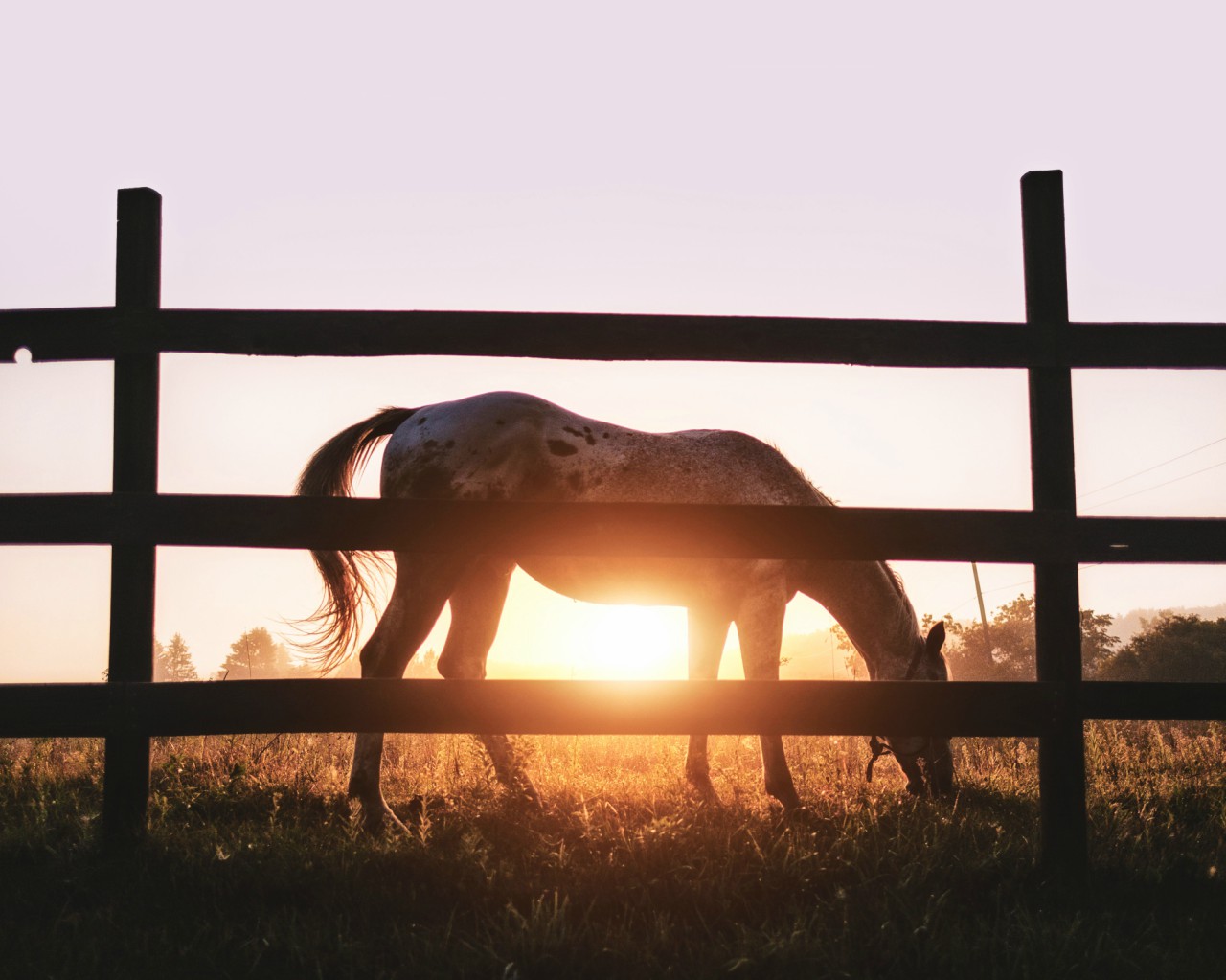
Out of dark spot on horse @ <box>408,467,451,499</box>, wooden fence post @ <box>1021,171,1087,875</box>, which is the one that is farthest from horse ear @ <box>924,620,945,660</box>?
dark spot on horse @ <box>408,467,451,499</box>

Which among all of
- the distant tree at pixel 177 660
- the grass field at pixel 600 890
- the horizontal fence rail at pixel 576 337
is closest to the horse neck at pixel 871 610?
the grass field at pixel 600 890

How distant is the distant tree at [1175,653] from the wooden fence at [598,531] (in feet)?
78.2

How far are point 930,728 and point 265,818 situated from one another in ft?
10.6

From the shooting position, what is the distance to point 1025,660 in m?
46.1

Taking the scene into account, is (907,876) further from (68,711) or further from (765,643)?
(68,711)

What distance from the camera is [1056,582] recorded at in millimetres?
3799

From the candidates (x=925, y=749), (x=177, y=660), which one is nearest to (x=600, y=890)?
(x=925, y=749)

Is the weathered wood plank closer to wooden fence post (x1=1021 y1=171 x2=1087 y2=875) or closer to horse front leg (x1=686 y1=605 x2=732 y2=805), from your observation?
wooden fence post (x1=1021 y1=171 x2=1087 y2=875)

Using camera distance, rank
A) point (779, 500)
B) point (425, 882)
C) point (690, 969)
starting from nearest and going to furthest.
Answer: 1. point (690, 969)
2. point (425, 882)
3. point (779, 500)

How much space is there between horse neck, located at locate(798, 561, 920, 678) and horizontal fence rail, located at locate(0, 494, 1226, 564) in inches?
90.2

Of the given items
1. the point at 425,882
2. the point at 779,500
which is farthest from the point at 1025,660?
the point at 425,882

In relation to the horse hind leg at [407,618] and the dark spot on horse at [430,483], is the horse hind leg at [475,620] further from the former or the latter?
the horse hind leg at [407,618]

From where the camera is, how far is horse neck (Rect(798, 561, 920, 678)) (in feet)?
19.5

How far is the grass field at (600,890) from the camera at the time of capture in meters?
2.70
